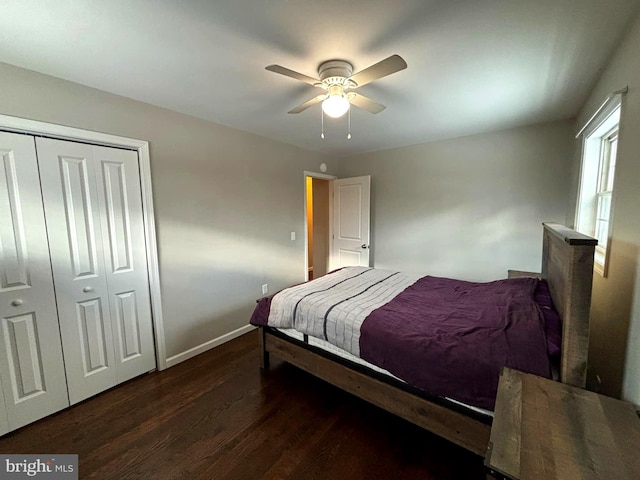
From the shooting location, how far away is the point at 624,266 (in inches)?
50.0

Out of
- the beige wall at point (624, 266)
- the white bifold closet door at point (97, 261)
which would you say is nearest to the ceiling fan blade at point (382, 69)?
the beige wall at point (624, 266)

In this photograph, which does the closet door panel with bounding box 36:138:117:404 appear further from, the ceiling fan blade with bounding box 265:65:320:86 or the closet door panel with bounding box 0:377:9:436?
the ceiling fan blade with bounding box 265:65:320:86

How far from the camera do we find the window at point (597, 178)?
180cm

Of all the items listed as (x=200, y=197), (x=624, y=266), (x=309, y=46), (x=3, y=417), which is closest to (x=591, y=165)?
(x=624, y=266)

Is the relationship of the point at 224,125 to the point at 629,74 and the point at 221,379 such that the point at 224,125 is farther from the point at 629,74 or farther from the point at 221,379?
the point at 629,74

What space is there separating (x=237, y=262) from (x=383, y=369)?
2020 millimetres

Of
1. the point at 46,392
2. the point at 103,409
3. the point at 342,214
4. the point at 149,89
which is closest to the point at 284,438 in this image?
the point at 103,409

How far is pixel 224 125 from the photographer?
2736mm

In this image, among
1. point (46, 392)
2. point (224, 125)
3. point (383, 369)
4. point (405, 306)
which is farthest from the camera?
point (224, 125)

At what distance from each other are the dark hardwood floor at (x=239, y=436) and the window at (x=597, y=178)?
1773mm

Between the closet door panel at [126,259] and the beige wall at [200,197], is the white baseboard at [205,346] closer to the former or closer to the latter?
the beige wall at [200,197]

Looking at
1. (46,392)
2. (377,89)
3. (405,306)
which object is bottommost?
(46,392)

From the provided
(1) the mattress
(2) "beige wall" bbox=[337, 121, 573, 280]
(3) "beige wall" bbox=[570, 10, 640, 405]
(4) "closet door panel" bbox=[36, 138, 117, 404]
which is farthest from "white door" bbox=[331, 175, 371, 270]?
(4) "closet door panel" bbox=[36, 138, 117, 404]

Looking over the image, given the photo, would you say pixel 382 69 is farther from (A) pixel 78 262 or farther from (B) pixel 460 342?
(A) pixel 78 262
